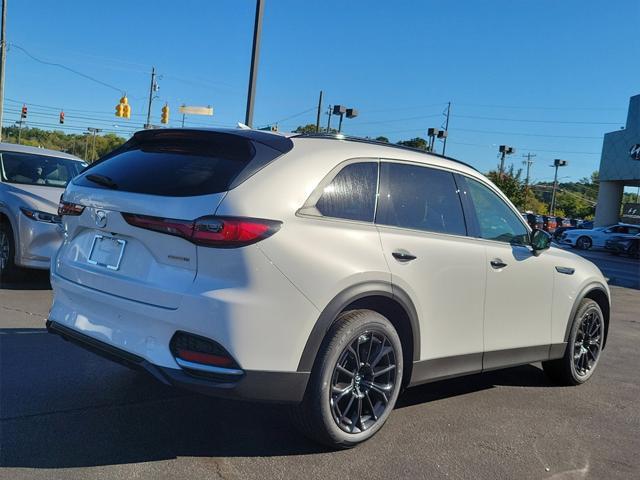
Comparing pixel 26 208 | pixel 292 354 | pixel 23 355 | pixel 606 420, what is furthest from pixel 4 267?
pixel 606 420

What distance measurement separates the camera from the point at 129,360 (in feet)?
10.9

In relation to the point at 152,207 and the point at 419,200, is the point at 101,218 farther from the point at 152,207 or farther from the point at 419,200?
the point at 419,200

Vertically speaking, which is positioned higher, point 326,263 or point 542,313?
point 326,263

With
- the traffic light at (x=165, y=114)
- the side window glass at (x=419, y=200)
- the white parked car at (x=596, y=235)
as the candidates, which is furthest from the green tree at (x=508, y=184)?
the side window glass at (x=419, y=200)

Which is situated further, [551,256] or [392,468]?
[551,256]

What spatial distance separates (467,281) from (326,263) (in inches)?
51.2

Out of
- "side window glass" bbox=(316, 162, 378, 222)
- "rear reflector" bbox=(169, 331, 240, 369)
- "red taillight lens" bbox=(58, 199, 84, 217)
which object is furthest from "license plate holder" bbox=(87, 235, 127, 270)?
"side window glass" bbox=(316, 162, 378, 222)

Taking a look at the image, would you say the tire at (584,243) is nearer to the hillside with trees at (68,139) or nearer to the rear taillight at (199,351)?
the rear taillight at (199,351)

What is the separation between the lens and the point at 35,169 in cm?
883

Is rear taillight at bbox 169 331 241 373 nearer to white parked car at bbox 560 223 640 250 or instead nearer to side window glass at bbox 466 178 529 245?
side window glass at bbox 466 178 529 245

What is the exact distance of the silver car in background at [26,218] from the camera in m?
Answer: 7.66

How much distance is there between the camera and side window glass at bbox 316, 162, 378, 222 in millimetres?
3569

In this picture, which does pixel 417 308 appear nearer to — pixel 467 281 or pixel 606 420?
pixel 467 281

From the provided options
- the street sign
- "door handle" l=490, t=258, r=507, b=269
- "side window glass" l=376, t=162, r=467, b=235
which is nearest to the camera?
"side window glass" l=376, t=162, r=467, b=235
